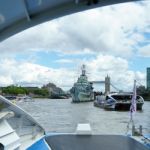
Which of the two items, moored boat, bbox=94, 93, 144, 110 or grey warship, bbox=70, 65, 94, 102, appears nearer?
moored boat, bbox=94, 93, 144, 110

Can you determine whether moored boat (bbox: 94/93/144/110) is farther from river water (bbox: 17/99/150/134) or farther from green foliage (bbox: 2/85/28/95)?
green foliage (bbox: 2/85/28/95)

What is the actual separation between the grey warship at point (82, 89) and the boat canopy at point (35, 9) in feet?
372

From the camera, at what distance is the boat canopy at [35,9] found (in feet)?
19.4

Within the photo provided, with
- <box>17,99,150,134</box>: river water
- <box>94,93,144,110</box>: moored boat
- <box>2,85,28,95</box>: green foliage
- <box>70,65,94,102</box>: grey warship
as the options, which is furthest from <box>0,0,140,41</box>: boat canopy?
<box>2,85,28,95</box>: green foliage

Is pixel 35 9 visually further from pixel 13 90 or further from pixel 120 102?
pixel 13 90

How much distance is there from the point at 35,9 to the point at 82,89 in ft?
389

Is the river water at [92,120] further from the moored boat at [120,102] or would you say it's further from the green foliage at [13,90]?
the green foliage at [13,90]

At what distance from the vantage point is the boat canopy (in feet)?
19.4

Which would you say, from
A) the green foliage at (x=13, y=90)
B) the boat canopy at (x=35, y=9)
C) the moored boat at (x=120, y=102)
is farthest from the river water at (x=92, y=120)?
the green foliage at (x=13, y=90)

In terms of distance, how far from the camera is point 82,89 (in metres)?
125

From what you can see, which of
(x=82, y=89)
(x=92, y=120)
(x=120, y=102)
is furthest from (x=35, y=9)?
(x=82, y=89)

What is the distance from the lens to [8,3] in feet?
18.7

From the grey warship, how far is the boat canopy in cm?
11338

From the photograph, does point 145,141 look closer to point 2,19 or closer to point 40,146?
point 40,146
